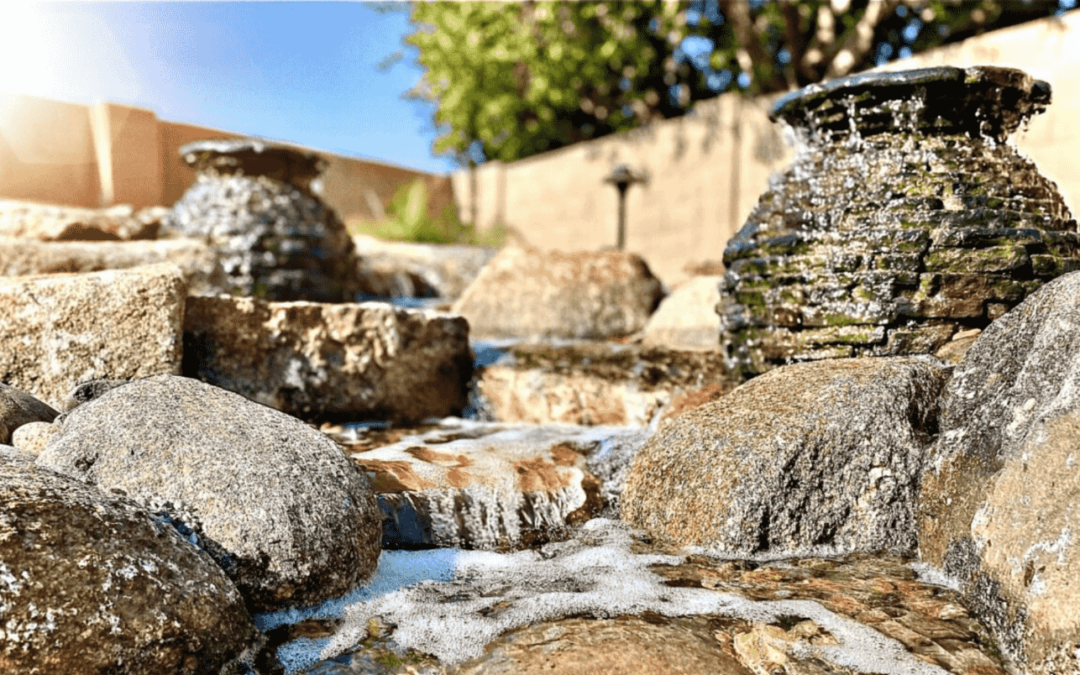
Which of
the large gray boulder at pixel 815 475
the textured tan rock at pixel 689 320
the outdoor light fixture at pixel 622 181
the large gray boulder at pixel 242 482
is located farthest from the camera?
the outdoor light fixture at pixel 622 181

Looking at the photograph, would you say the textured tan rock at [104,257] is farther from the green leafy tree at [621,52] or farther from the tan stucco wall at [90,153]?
the green leafy tree at [621,52]

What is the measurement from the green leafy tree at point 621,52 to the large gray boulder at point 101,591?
37.6ft

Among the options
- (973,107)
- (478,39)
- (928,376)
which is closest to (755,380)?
(928,376)

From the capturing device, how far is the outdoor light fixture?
466 inches

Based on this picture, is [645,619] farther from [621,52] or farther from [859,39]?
[621,52]

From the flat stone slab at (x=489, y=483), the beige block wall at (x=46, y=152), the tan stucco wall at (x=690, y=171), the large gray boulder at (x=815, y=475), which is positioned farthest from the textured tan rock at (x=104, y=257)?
the tan stucco wall at (x=690, y=171)

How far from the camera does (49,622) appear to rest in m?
1.92

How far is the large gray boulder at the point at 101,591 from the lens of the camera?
191 centimetres

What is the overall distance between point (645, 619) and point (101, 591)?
4.94ft

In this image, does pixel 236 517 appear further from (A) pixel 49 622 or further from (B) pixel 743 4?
(B) pixel 743 4

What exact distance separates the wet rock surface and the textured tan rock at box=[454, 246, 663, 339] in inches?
64.6

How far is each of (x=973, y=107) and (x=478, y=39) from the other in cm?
1266

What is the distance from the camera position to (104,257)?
5371 millimetres

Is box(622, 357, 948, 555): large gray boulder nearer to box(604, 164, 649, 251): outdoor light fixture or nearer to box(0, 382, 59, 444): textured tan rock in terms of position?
box(0, 382, 59, 444): textured tan rock
